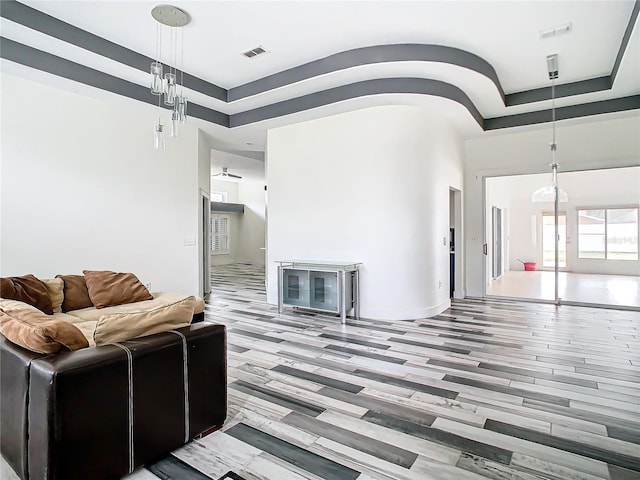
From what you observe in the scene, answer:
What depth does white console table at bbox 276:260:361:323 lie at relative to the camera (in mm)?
5051

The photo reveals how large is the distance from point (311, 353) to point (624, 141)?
601cm

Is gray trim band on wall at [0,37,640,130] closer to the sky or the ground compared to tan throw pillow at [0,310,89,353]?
closer to the sky

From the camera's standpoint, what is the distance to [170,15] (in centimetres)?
351

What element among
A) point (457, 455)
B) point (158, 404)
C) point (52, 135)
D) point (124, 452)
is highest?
point (52, 135)

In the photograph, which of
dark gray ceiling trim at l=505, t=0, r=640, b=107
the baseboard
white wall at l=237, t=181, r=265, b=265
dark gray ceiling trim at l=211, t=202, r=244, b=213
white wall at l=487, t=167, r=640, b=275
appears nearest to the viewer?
dark gray ceiling trim at l=505, t=0, r=640, b=107

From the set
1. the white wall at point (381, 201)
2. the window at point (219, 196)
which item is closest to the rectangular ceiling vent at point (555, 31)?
the white wall at point (381, 201)

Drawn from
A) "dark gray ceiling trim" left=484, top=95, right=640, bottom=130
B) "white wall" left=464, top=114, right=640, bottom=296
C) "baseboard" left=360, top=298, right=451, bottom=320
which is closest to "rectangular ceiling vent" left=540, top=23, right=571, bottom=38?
"dark gray ceiling trim" left=484, top=95, right=640, bottom=130

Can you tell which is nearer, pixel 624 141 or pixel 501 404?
pixel 501 404

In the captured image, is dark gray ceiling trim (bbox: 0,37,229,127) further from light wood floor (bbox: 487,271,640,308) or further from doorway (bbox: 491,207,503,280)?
doorway (bbox: 491,207,503,280)

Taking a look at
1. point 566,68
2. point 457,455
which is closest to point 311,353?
point 457,455

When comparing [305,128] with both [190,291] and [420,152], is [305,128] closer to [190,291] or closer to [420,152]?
[420,152]

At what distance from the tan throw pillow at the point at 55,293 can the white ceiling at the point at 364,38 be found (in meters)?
2.36

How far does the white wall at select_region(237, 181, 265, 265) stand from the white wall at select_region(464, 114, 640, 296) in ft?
30.7

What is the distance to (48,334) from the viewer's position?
5.53ft
